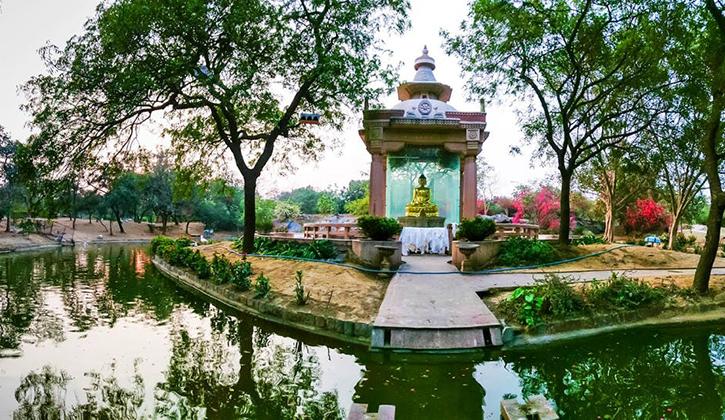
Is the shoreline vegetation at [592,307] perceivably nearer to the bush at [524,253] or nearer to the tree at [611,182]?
the bush at [524,253]

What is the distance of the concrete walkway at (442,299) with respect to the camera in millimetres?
7008

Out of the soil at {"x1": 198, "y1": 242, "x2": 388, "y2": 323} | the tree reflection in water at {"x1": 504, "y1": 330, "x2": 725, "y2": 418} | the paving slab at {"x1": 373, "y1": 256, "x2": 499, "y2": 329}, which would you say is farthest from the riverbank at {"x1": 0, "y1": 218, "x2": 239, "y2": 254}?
the tree reflection in water at {"x1": 504, "y1": 330, "x2": 725, "y2": 418}

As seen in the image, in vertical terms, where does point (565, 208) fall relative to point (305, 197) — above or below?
below

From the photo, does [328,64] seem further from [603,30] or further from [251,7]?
[603,30]

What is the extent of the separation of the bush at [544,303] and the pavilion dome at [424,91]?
10.7m

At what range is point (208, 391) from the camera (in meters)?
5.24

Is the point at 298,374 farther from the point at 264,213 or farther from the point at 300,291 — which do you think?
the point at 264,213

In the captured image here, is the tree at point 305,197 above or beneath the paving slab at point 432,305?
above

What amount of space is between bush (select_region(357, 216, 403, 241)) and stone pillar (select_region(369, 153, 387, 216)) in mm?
5775

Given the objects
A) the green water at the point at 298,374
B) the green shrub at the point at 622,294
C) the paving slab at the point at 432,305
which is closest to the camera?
the green water at the point at 298,374

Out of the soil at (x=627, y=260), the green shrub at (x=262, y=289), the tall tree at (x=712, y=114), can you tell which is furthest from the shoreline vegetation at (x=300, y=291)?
the tall tree at (x=712, y=114)

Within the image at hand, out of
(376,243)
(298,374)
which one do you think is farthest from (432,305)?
(376,243)

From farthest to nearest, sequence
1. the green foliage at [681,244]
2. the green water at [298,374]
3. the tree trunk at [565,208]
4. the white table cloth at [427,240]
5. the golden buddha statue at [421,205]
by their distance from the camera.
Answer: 1. the green foliage at [681,244]
2. the golden buddha statue at [421,205]
3. the white table cloth at [427,240]
4. the tree trunk at [565,208]
5. the green water at [298,374]

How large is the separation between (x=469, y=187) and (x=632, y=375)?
41.0 feet
